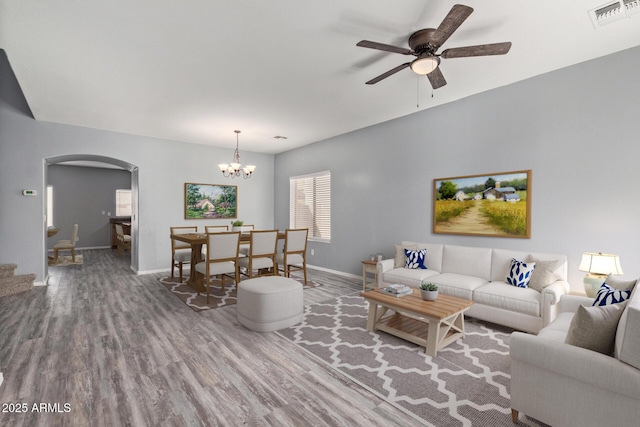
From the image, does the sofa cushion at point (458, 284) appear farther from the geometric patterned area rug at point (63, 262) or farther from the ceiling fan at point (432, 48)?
the geometric patterned area rug at point (63, 262)

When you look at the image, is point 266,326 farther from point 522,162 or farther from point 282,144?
point 282,144

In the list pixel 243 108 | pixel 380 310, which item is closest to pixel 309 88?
pixel 243 108

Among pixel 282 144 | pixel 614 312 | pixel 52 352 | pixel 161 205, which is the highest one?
pixel 282 144

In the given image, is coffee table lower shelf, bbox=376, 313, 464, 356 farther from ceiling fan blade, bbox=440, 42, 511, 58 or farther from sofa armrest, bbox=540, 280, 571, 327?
ceiling fan blade, bbox=440, 42, 511, 58

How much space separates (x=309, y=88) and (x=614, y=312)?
3.43 meters

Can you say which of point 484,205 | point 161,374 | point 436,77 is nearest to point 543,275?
point 484,205

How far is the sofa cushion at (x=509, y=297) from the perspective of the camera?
3.02 m

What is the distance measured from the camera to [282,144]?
677 centimetres

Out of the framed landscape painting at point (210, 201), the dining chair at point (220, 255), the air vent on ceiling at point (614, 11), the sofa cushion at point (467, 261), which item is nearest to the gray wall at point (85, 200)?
the framed landscape painting at point (210, 201)

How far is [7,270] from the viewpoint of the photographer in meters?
4.60

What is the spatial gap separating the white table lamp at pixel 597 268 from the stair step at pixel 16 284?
7416 millimetres

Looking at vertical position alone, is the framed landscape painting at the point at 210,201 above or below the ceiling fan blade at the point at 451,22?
below

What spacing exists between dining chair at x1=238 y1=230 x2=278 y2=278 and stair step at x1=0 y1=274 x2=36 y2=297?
3305mm

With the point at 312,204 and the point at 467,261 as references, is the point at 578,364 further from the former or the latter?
the point at 312,204
